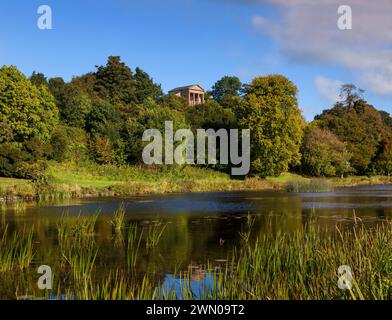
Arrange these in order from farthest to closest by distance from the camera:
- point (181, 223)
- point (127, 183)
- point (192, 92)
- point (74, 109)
→ point (192, 92), point (74, 109), point (127, 183), point (181, 223)

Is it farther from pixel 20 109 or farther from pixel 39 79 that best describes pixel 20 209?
pixel 39 79

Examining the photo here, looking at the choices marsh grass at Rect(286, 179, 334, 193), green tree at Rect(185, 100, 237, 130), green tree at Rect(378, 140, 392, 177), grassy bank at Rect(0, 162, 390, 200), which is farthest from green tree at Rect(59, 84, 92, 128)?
green tree at Rect(378, 140, 392, 177)

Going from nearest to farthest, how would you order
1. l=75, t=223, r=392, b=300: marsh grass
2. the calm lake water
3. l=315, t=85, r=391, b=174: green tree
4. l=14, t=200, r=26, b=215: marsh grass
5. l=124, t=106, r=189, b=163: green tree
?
1. l=75, t=223, r=392, b=300: marsh grass
2. the calm lake water
3. l=14, t=200, r=26, b=215: marsh grass
4. l=124, t=106, r=189, b=163: green tree
5. l=315, t=85, r=391, b=174: green tree

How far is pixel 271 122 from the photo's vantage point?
46406mm

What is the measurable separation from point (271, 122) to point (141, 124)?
1225cm

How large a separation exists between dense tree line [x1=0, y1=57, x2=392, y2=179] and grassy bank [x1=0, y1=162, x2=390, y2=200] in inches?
74.4

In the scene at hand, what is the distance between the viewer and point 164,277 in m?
10.2

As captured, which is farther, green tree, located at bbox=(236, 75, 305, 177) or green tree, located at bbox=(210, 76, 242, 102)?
green tree, located at bbox=(210, 76, 242, 102)

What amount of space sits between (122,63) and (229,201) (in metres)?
39.6

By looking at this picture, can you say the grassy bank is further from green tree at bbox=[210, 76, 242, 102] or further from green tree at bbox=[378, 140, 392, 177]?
green tree at bbox=[210, 76, 242, 102]

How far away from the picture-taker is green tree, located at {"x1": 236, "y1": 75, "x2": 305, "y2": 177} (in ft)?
151

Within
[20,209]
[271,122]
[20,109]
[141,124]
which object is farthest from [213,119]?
[20,209]
